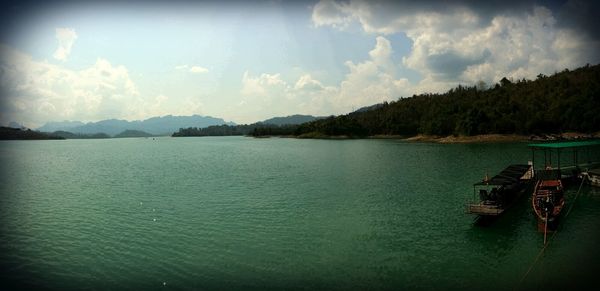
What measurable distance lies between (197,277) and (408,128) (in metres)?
164

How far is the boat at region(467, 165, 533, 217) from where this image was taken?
24.2 metres

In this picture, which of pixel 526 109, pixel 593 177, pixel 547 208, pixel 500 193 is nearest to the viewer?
pixel 547 208

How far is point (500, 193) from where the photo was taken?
90.6 feet

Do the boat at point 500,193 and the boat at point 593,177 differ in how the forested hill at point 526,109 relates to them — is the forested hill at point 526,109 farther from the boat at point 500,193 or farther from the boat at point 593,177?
the boat at point 500,193

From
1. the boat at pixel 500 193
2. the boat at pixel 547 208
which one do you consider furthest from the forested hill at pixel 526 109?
the boat at pixel 547 208

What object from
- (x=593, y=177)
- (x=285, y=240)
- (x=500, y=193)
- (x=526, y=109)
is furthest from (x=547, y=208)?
(x=526, y=109)

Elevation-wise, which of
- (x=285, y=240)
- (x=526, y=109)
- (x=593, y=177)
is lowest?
(x=285, y=240)

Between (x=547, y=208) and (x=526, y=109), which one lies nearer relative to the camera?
(x=547, y=208)

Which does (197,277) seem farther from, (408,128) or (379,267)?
(408,128)

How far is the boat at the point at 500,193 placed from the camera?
2419 cm

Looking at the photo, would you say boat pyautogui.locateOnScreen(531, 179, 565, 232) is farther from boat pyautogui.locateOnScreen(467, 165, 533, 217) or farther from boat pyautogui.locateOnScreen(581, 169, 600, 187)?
boat pyautogui.locateOnScreen(581, 169, 600, 187)

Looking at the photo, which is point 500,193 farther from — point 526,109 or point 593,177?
point 526,109

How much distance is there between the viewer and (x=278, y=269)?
17.9m

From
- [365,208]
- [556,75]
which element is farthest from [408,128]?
[365,208]
